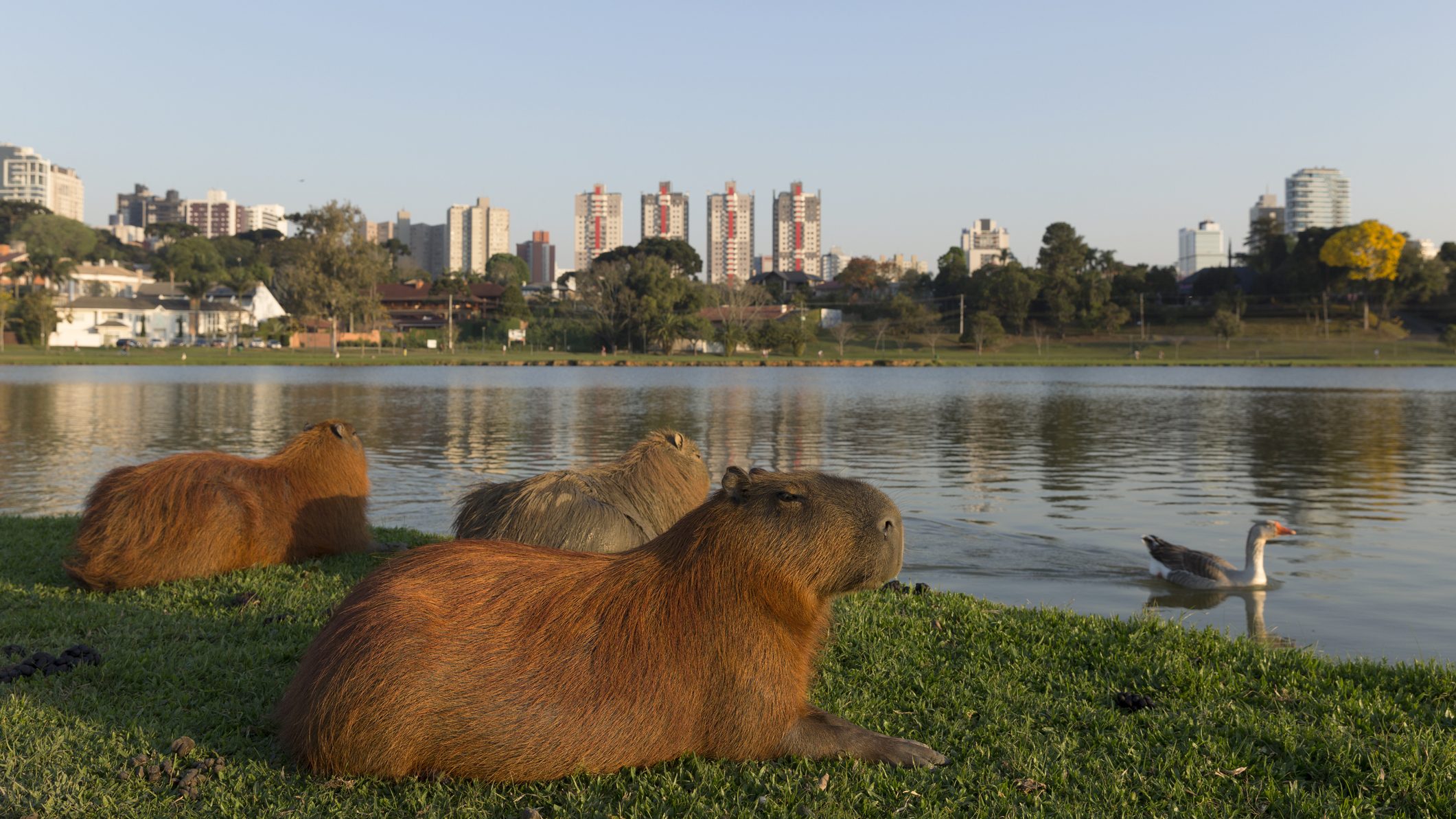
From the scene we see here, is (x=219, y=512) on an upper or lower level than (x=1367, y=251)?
lower

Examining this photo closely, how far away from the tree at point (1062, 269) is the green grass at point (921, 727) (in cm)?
10488

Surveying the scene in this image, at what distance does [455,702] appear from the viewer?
368 centimetres

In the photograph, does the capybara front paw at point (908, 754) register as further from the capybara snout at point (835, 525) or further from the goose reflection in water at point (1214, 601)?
the goose reflection in water at point (1214, 601)

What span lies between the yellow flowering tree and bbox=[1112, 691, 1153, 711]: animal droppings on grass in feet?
368

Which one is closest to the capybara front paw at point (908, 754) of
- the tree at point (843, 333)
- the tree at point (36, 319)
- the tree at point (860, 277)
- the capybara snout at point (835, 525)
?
the capybara snout at point (835, 525)

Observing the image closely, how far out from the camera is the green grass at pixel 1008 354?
287 ft

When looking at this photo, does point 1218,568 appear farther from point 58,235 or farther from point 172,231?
point 172,231

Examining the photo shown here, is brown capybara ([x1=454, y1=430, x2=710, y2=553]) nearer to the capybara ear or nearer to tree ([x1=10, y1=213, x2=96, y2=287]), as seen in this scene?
the capybara ear

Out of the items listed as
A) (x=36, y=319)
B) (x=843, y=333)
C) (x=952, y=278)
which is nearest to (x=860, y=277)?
(x=952, y=278)

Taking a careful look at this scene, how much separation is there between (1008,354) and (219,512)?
101217mm

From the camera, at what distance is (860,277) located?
144m

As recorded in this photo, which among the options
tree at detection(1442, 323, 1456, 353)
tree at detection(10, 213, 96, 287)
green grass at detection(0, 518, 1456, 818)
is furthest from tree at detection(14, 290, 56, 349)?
tree at detection(1442, 323, 1456, 353)

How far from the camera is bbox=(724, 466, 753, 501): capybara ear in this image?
386 centimetres

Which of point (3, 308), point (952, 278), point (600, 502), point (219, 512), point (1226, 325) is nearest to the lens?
point (600, 502)
